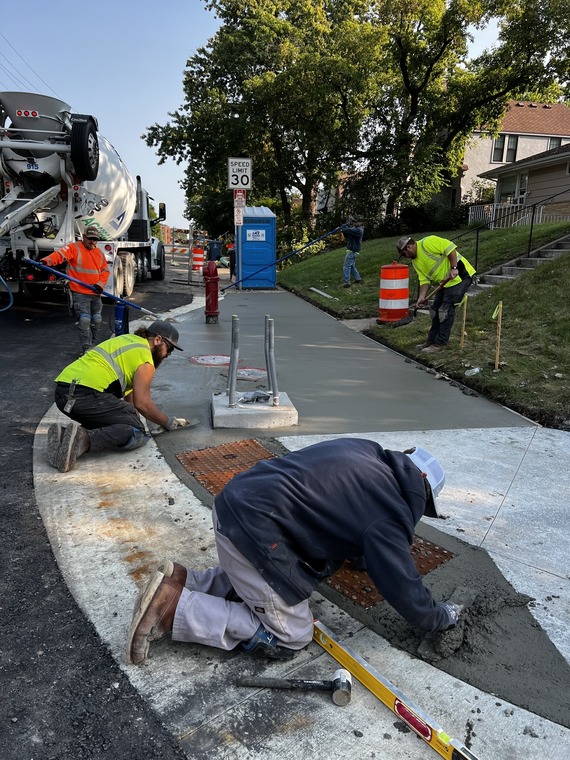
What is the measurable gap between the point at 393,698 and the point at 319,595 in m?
0.78

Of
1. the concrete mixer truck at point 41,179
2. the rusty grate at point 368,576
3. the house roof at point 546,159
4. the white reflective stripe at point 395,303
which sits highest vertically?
the house roof at point 546,159

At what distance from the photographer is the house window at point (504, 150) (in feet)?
113

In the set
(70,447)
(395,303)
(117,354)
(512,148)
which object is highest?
(512,148)

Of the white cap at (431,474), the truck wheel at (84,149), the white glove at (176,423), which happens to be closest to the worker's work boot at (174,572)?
the white cap at (431,474)

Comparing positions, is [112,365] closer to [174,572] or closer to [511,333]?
[174,572]

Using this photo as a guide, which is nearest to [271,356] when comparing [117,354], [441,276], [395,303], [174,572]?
[117,354]

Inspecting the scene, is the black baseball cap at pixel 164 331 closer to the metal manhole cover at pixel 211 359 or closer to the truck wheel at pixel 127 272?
the metal manhole cover at pixel 211 359

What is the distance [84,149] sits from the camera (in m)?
9.65

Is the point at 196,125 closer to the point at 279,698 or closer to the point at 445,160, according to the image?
the point at 445,160

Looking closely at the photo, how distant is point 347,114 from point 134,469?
2757 centimetres

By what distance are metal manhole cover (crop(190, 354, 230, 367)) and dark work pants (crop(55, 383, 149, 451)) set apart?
3108 mm

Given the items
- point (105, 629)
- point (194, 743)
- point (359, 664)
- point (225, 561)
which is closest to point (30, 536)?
point (105, 629)

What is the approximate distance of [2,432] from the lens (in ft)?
16.3

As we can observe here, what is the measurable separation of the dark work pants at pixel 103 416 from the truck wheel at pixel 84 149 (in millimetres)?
6729
